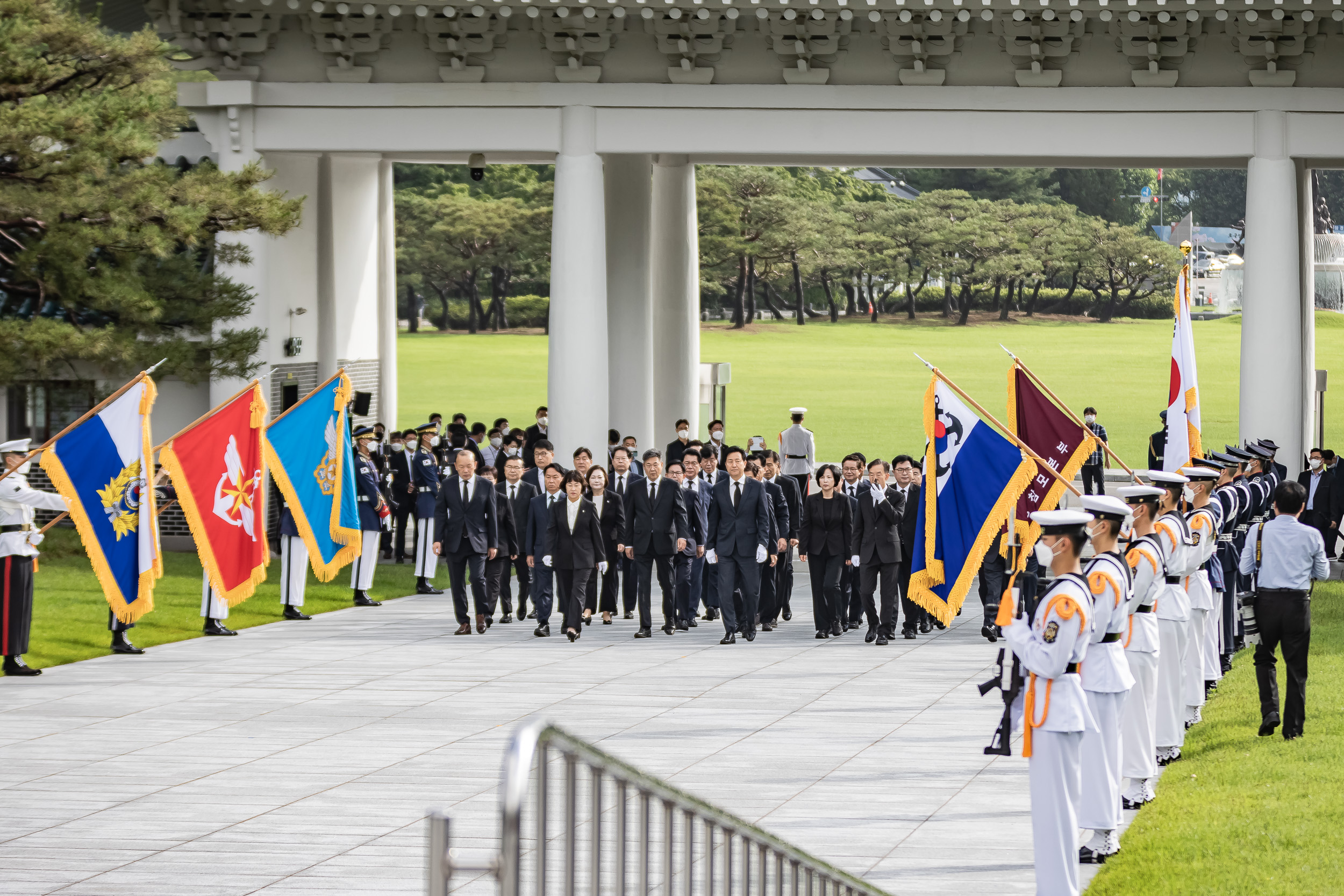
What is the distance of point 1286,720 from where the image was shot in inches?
445

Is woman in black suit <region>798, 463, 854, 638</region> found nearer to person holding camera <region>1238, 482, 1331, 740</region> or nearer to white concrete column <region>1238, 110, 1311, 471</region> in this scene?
person holding camera <region>1238, 482, 1331, 740</region>

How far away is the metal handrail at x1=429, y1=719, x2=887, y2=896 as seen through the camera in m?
3.41

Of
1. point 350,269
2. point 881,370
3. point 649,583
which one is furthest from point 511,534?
point 881,370

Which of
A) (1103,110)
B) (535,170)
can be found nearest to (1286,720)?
(1103,110)

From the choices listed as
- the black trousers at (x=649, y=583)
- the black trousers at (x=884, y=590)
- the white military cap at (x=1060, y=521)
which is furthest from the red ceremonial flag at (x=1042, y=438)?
the white military cap at (x=1060, y=521)

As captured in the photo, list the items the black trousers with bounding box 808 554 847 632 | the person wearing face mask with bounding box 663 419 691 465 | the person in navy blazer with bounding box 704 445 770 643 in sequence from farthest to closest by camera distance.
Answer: the person wearing face mask with bounding box 663 419 691 465 < the black trousers with bounding box 808 554 847 632 < the person in navy blazer with bounding box 704 445 770 643

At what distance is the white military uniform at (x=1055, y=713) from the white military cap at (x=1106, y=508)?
592 millimetres

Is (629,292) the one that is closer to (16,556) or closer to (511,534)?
(511,534)

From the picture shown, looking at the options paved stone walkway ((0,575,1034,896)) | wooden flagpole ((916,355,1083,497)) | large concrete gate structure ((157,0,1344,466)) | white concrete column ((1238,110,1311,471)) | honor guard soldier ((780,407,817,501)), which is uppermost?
large concrete gate structure ((157,0,1344,466))


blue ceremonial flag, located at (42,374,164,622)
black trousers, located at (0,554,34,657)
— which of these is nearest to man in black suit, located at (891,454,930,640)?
blue ceremonial flag, located at (42,374,164,622)

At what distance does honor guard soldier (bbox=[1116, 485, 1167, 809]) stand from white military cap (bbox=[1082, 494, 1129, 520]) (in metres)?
1.10

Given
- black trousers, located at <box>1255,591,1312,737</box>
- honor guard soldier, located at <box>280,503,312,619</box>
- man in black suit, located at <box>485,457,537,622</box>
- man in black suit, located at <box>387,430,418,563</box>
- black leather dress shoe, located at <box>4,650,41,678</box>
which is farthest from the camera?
man in black suit, located at <box>387,430,418,563</box>

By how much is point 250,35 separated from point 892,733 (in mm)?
14186

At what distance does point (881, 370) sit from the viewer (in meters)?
61.5
